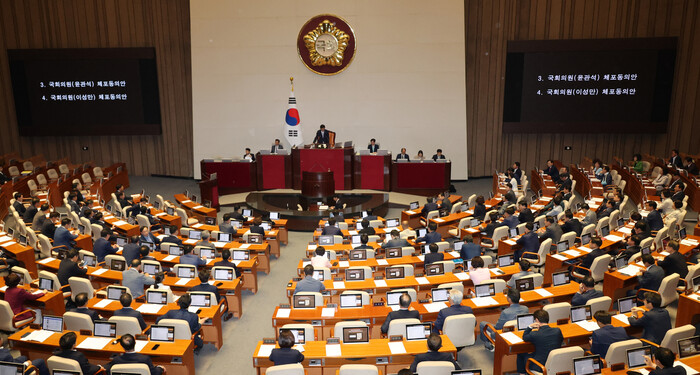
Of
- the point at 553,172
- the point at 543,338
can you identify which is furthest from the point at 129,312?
the point at 553,172

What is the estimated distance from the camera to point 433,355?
6.49 m

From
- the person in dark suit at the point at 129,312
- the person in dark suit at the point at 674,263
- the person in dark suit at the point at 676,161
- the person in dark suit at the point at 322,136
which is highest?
the person in dark suit at the point at 322,136

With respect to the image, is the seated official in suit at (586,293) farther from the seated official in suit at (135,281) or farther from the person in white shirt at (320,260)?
the seated official in suit at (135,281)

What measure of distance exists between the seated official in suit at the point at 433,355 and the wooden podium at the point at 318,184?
10.9 metres

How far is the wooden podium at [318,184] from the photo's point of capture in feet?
56.2

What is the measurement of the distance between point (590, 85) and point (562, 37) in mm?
2346

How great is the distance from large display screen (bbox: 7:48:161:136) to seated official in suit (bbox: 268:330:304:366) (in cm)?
1830

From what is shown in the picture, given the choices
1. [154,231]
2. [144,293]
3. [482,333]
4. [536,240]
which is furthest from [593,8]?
[144,293]

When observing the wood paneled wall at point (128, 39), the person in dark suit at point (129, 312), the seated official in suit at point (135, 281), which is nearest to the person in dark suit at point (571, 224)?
the seated official in suit at point (135, 281)

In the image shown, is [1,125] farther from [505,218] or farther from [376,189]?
[505,218]

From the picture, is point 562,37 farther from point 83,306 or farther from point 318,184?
point 83,306

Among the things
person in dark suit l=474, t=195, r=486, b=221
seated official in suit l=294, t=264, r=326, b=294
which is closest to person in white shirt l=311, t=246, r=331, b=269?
seated official in suit l=294, t=264, r=326, b=294

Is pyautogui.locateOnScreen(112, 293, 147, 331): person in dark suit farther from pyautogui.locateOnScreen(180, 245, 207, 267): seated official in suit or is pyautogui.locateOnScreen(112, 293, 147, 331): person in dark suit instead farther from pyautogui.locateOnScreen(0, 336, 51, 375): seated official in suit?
pyautogui.locateOnScreen(180, 245, 207, 267): seated official in suit

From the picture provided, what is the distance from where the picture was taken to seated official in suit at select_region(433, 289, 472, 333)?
762 centimetres
